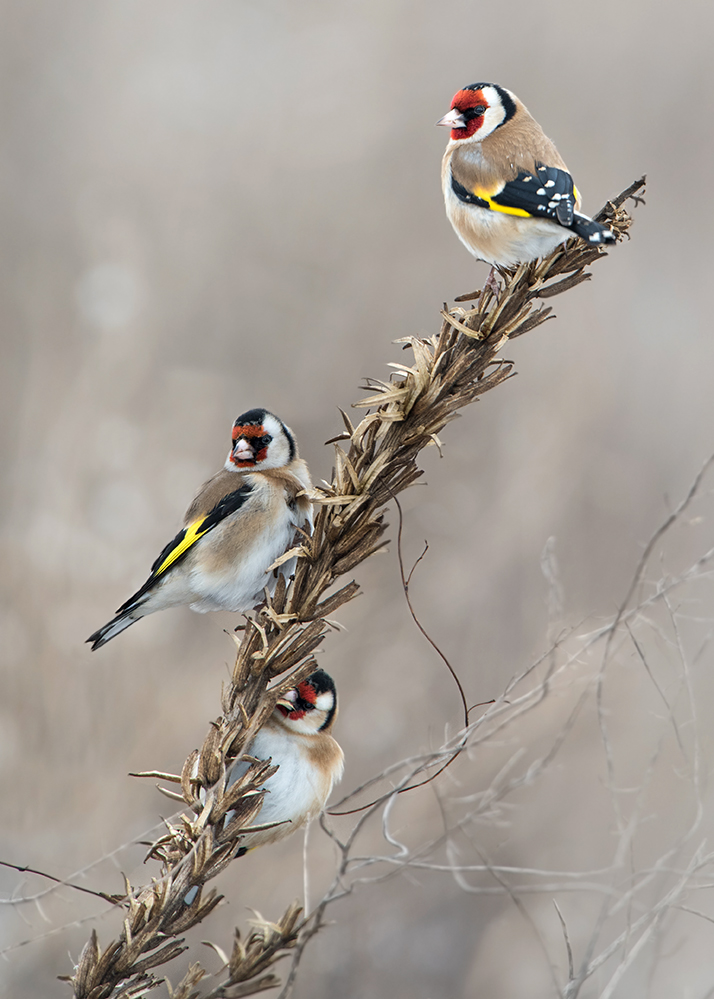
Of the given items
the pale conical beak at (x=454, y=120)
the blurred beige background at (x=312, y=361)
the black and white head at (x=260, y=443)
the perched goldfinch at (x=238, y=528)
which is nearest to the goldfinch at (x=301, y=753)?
the perched goldfinch at (x=238, y=528)

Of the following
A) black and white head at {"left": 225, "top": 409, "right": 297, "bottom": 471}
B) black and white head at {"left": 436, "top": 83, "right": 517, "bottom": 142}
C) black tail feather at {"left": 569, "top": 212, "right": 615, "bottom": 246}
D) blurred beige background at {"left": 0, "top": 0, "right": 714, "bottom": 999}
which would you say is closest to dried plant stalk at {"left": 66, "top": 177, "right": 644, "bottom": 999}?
black tail feather at {"left": 569, "top": 212, "right": 615, "bottom": 246}

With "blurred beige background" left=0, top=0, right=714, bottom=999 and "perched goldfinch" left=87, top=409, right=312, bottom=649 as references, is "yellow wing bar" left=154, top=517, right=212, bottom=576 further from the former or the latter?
"blurred beige background" left=0, top=0, right=714, bottom=999

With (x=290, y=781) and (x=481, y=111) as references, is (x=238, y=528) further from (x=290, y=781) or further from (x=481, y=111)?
(x=481, y=111)

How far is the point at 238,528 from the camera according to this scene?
51.1 inches

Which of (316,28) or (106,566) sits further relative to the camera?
(316,28)

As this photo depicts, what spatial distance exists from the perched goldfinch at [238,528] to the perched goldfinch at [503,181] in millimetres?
420

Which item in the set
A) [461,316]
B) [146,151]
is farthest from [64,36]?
[461,316]

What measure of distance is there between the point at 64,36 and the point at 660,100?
2507mm

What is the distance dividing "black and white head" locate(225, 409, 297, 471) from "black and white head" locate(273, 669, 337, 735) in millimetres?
348

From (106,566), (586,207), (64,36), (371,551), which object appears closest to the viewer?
(371,551)

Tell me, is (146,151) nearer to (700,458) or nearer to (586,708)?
(700,458)

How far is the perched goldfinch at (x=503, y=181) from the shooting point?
122 centimetres

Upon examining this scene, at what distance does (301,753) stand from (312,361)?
2.04 meters

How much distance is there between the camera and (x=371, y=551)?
1.90 ft
